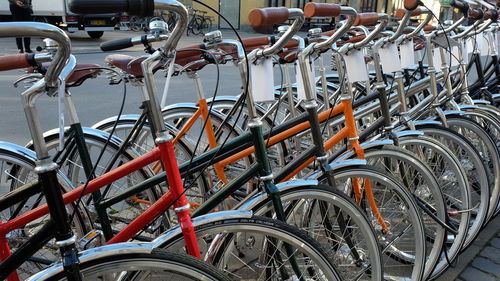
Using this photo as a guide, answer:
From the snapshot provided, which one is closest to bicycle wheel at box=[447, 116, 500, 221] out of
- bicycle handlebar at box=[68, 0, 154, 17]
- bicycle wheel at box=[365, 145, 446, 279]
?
bicycle wheel at box=[365, 145, 446, 279]

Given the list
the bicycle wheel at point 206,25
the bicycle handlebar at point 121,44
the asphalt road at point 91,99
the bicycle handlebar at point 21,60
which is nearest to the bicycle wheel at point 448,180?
the bicycle handlebar at point 121,44

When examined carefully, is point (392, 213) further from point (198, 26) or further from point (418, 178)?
point (198, 26)

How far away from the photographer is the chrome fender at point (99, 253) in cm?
109

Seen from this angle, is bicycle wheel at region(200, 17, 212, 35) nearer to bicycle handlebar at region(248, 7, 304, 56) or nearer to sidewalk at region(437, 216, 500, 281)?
sidewalk at region(437, 216, 500, 281)

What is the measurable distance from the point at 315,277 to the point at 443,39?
5.63 ft

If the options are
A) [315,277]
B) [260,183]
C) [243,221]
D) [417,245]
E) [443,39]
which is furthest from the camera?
[443,39]

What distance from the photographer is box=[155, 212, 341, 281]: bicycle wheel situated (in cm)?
136

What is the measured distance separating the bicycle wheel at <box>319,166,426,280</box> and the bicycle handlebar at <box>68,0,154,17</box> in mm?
974

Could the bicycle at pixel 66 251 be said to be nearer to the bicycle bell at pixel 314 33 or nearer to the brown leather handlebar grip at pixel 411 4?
the bicycle bell at pixel 314 33

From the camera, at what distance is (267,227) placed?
1.37 metres

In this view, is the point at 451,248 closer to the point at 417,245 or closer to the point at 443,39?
the point at 417,245

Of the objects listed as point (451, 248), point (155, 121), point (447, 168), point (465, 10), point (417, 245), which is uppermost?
point (465, 10)

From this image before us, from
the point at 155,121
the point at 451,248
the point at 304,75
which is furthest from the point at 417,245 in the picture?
the point at 155,121

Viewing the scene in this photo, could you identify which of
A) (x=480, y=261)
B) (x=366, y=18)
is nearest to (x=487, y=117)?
(x=480, y=261)
